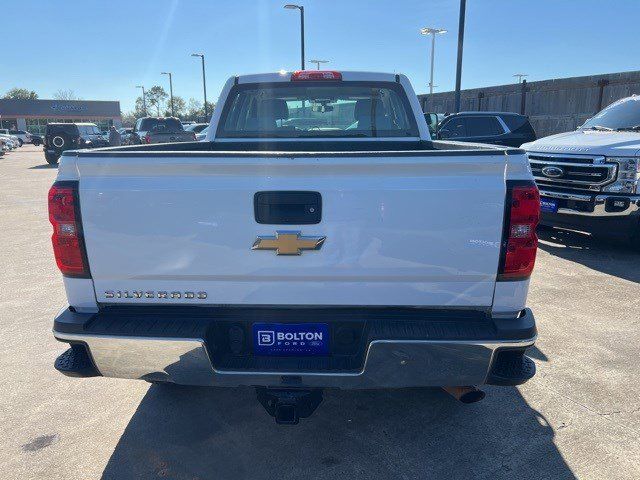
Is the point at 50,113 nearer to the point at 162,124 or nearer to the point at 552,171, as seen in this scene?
the point at 162,124

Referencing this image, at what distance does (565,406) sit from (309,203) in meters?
2.27

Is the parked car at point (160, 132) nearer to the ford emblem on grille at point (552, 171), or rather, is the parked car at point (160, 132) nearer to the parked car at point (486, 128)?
the parked car at point (486, 128)

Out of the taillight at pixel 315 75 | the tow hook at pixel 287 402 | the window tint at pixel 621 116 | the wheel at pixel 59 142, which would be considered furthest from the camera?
the wheel at pixel 59 142

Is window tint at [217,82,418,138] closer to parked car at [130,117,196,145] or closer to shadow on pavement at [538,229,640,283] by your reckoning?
shadow on pavement at [538,229,640,283]

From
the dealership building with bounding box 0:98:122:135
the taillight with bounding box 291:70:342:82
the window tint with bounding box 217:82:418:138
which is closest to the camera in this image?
the taillight with bounding box 291:70:342:82

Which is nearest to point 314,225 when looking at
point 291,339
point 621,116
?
point 291,339

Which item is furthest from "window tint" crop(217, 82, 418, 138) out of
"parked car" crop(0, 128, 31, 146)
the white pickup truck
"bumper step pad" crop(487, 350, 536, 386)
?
"parked car" crop(0, 128, 31, 146)

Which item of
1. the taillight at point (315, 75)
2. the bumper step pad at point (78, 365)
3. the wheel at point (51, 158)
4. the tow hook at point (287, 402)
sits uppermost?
the taillight at point (315, 75)

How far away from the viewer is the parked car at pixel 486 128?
11.4 m

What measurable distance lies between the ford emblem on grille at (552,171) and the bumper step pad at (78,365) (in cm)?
652

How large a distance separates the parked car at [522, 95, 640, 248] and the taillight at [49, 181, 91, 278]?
6284 millimetres

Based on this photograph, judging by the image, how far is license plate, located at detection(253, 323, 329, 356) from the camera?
2354 mm

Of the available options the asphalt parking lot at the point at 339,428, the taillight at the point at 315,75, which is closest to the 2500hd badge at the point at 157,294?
the asphalt parking lot at the point at 339,428

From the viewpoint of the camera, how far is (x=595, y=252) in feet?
22.6
